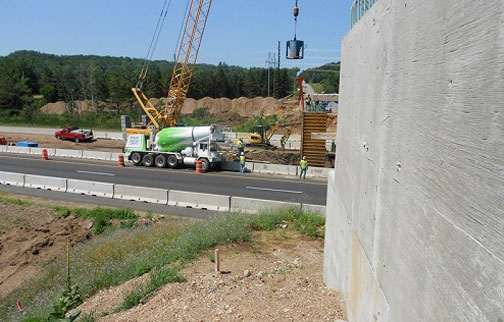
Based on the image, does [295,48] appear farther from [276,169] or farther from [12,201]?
[12,201]

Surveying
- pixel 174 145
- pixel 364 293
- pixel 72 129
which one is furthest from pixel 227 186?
pixel 72 129

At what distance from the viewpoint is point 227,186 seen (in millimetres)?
20750

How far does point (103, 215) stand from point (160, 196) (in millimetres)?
2527

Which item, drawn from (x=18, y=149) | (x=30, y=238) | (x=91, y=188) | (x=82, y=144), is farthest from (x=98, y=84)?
(x=30, y=238)

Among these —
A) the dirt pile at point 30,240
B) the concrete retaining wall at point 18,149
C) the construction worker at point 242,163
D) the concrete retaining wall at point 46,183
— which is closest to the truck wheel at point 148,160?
the construction worker at point 242,163

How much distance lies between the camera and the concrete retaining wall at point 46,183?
19859mm

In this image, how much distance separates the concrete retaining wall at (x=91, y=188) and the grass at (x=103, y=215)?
1825 millimetres

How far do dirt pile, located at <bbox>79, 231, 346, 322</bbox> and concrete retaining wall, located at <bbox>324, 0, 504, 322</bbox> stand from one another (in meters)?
1.84

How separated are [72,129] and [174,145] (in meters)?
21.8

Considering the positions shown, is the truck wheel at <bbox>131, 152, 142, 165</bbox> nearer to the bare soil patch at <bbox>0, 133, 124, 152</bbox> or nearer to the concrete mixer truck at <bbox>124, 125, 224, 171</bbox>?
the concrete mixer truck at <bbox>124, 125, 224, 171</bbox>

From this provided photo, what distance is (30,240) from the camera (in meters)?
15.9

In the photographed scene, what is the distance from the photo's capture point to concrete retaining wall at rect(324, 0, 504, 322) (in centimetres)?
168

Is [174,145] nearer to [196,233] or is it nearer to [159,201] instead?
[159,201]

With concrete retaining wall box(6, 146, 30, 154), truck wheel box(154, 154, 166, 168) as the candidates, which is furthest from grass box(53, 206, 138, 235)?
concrete retaining wall box(6, 146, 30, 154)
